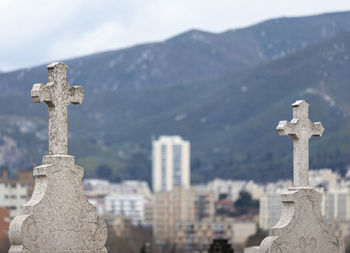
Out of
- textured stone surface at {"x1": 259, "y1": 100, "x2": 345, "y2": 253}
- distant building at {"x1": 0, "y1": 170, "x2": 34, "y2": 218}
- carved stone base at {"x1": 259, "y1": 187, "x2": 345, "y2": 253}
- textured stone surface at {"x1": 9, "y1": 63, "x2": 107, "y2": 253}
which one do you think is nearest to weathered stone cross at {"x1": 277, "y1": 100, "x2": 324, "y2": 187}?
textured stone surface at {"x1": 259, "y1": 100, "x2": 345, "y2": 253}

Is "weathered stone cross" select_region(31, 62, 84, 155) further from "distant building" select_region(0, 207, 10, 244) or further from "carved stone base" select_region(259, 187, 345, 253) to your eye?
"distant building" select_region(0, 207, 10, 244)

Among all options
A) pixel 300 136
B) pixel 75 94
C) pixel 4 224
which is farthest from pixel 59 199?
pixel 4 224

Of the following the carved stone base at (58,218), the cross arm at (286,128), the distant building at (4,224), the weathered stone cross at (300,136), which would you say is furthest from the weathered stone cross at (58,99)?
the distant building at (4,224)

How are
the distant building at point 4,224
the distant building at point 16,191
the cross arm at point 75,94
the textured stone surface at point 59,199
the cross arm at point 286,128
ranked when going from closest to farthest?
1. the textured stone surface at point 59,199
2. the cross arm at point 75,94
3. the cross arm at point 286,128
4. the distant building at point 4,224
5. the distant building at point 16,191

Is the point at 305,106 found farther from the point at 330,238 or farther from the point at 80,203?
the point at 80,203

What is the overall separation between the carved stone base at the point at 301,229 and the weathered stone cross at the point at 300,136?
11.4 inches

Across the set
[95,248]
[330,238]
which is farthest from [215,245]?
[95,248]

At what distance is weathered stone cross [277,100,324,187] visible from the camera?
72.7 feet

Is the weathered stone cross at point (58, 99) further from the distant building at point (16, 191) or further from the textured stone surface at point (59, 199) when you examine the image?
the distant building at point (16, 191)

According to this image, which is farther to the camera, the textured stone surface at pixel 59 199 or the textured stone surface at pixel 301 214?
the textured stone surface at pixel 301 214

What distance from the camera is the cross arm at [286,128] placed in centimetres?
2189

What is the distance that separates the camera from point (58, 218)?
18.8 m

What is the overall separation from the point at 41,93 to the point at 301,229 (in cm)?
512

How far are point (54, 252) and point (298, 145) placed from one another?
5.11m
